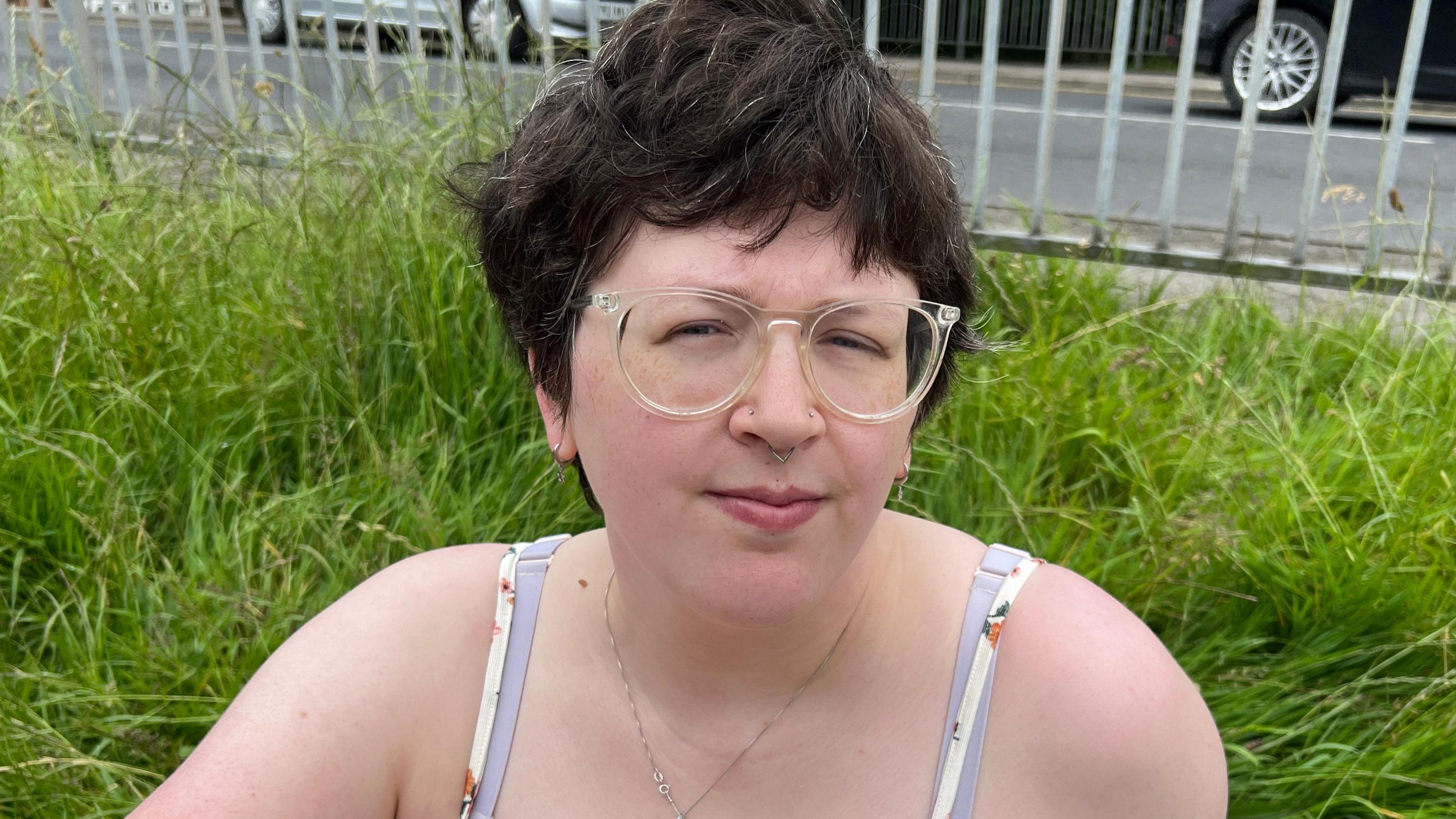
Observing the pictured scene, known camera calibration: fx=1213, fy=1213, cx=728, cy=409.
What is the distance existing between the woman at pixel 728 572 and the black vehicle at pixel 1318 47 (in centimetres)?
704

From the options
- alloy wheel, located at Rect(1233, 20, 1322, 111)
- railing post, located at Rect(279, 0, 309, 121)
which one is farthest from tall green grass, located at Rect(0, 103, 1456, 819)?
alloy wheel, located at Rect(1233, 20, 1322, 111)

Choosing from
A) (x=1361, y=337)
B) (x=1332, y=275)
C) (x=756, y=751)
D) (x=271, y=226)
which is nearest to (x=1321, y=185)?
(x=1332, y=275)

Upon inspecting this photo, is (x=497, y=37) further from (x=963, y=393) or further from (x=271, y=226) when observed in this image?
(x=963, y=393)

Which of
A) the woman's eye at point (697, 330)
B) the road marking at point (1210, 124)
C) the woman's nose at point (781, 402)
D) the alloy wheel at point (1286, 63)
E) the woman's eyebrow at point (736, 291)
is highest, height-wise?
the woman's eyebrow at point (736, 291)

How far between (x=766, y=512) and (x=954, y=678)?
423 mm

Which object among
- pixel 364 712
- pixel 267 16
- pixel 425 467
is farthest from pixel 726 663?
pixel 267 16

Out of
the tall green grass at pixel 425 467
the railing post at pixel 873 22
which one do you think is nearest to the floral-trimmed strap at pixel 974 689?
the tall green grass at pixel 425 467

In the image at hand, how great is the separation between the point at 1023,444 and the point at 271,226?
208 centimetres

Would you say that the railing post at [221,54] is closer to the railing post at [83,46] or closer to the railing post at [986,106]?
the railing post at [83,46]

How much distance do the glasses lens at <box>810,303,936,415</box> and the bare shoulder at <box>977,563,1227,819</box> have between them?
0.40 metres

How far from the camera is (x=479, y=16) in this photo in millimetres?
4727

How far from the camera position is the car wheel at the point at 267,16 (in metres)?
4.89

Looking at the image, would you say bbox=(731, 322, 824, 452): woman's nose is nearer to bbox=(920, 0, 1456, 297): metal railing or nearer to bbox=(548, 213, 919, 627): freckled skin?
bbox=(548, 213, 919, 627): freckled skin

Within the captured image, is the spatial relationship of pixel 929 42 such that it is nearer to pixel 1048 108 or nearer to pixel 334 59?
pixel 1048 108
